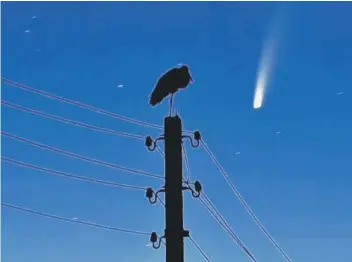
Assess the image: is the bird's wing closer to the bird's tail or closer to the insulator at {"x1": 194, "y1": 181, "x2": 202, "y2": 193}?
the bird's tail

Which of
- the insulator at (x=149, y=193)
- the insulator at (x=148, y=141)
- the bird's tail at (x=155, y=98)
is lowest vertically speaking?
the insulator at (x=149, y=193)

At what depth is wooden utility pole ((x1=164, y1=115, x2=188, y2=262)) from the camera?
9.58 meters

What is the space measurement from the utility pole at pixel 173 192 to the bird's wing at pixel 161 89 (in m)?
0.93

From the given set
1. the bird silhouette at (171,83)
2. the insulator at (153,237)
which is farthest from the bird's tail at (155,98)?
the insulator at (153,237)

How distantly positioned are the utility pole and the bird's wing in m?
0.93

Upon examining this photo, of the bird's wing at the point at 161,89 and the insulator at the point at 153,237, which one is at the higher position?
the bird's wing at the point at 161,89

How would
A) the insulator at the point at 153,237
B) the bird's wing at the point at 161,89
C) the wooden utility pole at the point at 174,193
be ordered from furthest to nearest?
the bird's wing at the point at 161,89
the insulator at the point at 153,237
the wooden utility pole at the point at 174,193

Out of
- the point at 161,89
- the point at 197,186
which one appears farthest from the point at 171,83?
the point at 197,186

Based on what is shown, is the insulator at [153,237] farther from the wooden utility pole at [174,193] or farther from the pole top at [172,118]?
the pole top at [172,118]

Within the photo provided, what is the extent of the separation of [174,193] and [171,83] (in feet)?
7.45

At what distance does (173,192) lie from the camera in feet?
32.3

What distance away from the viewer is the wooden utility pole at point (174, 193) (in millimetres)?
9578

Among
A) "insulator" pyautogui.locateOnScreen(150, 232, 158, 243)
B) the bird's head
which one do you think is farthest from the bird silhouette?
"insulator" pyautogui.locateOnScreen(150, 232, 158, 243)

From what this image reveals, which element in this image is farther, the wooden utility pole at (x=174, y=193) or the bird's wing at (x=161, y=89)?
the bird's wing at (x=161, y=89)
